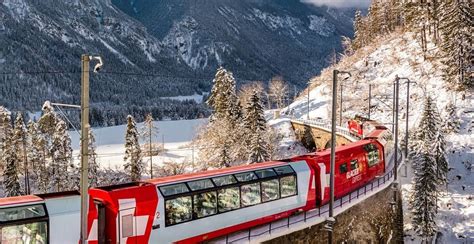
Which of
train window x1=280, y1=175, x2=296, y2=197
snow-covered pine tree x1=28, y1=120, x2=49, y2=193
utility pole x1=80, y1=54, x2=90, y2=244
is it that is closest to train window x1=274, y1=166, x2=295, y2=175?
train window x1=280, y1=175, x2=296, y2=197

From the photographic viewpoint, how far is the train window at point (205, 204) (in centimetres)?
2062

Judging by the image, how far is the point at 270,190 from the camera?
24047 millimetres

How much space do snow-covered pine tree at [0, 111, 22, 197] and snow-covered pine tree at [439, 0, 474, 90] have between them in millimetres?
59315

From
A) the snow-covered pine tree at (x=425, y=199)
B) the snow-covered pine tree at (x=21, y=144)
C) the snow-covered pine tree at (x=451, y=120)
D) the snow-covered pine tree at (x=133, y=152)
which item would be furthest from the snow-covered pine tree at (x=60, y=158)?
the snow-covered pine tree at (x=451, y=120)

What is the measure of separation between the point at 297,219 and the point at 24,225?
14.1 meters

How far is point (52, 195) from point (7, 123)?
48497mm

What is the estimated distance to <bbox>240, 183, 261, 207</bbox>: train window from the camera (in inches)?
893

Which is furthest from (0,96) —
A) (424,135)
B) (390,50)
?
(424,135)

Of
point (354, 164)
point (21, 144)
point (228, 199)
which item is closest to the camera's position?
point (228, 199)

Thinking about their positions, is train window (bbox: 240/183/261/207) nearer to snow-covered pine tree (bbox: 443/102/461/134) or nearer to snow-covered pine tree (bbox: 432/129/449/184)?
snow-covered pine tree (bbox: 432/129/449/184)

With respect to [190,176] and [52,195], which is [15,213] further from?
[190,176]

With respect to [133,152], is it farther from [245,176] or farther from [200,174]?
[200,174]

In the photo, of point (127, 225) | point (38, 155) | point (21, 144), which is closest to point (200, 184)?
point (127, 225)

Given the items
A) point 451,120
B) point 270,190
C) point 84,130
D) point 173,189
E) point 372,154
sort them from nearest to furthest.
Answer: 1. point 84,130
2. point 173,189
3. point 270,190
4. point 372,154
5. point 451,120
